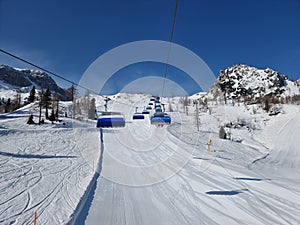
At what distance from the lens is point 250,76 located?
107312 mm

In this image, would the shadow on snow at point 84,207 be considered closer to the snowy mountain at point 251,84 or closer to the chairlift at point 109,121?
the chairlift at point 109,121

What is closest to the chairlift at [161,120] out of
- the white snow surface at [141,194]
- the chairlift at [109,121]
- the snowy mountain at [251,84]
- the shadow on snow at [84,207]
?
the chairlift at [109,121]

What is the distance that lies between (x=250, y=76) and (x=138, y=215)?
126m

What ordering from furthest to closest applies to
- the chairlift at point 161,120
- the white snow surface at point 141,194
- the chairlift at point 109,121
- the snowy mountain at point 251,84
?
1. the snowy mountain at point 251,84
2. the chairlift at point 161,120
3. the chairlift at point 109,121
4. the white snow surface at point 141,194

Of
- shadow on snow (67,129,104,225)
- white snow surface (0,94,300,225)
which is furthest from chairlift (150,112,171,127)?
shadow on snow (67,129,104,225)

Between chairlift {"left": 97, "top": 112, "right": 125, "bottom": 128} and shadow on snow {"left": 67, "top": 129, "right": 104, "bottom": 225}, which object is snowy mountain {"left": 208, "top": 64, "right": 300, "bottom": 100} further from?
shadow on snow {"left": 67, "top": 129, "right": 104, "bottom": 225}

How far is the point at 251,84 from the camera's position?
10162cm

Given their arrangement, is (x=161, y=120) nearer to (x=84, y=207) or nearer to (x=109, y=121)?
(x=109, y=121)

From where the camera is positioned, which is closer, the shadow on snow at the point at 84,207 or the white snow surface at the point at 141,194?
the shadow on snow at the point at 84,207

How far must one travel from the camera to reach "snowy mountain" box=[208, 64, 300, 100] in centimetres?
9100

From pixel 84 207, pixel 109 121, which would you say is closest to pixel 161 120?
pixel 109 121

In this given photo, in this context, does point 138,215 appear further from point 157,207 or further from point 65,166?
point 65,166

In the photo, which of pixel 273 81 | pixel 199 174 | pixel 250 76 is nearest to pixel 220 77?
pixel 250 76

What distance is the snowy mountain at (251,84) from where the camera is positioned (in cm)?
9100
